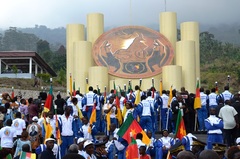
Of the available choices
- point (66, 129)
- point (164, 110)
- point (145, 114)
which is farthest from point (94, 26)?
point (66, 129)

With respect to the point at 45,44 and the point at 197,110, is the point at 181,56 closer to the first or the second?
the point at 197,110

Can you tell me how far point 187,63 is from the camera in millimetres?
30641

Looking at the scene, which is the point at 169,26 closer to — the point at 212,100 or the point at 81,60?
the point at 81,60

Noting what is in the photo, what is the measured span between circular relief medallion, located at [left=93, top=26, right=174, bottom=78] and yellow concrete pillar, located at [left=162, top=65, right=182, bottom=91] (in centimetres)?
84

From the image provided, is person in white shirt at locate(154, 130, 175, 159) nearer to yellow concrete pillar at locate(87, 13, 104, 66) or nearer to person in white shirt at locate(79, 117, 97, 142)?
person in white shirt at locate(79, 117, 97, 142)

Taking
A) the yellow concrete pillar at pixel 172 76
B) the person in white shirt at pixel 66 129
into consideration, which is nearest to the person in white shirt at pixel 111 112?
the person in white shirt at pixel 66 129

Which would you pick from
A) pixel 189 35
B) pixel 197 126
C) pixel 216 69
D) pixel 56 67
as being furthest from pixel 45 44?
pixel 197 126

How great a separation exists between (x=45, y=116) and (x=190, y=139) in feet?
14.7

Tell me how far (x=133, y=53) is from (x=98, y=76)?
2.81 m

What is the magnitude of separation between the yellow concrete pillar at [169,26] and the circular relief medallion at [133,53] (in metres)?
0.56

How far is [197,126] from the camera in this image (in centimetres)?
1959

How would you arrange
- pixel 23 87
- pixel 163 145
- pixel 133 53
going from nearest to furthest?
pixel 163 145
pixel 133 53
pixel 23 87

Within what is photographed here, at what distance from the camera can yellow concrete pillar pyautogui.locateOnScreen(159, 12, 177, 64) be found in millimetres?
32062

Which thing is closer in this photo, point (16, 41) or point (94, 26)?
point (94, 26)
